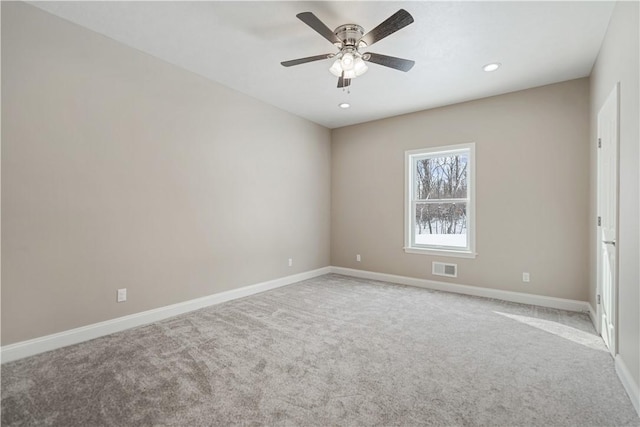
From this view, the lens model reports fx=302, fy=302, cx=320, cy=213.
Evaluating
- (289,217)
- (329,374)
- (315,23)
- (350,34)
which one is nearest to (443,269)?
(289,217)

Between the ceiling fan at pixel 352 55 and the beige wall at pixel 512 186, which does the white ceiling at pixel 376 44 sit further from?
the beige wall at pixel 512 186

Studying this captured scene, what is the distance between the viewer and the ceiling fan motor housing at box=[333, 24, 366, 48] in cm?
259

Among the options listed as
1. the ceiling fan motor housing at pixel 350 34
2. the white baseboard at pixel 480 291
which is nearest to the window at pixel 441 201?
the white baseboard at pixel 480 291

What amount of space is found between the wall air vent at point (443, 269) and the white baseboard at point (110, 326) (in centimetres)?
262

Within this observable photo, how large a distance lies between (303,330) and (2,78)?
10.7 ft

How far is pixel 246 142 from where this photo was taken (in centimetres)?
434

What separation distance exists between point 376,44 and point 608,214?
2.64m

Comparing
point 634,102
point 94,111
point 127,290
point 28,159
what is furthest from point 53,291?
point 634,102

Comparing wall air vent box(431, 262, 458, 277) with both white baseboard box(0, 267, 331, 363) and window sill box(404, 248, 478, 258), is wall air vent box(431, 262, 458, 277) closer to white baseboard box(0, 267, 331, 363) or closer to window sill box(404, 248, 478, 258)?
window sill box(404, 248, 478, 258)

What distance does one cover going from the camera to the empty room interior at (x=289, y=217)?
6.63 ft

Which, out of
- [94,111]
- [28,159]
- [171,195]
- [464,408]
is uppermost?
[94,111]

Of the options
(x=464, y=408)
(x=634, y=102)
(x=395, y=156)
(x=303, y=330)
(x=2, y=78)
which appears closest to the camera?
(x=464, y=408)

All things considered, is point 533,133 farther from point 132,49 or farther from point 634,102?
point 132,49

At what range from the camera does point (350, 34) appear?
2623 millimetres
